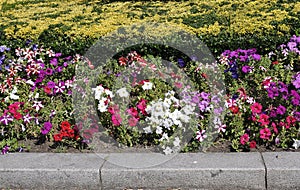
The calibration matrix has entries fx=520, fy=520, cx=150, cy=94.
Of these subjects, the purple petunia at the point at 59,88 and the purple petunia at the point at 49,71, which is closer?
the purple petunia at the point at 59,88

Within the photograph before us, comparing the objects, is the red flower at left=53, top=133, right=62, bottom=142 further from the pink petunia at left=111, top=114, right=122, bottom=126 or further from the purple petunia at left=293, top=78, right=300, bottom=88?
the purple petunia at left=293, top=78, right=300, bottom=88

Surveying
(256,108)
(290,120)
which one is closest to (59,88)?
(256,108)

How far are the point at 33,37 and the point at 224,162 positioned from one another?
3016 millimetres

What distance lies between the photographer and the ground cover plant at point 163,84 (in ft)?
12.8

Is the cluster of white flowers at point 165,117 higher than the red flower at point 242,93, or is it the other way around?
the red flower at point 242,93

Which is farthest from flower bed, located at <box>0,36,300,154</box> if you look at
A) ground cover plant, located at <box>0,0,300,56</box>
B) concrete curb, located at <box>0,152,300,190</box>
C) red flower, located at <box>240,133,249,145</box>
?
ground cover plant, located at <box>0,0,300,56</box>

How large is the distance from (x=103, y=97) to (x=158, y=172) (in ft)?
2.82

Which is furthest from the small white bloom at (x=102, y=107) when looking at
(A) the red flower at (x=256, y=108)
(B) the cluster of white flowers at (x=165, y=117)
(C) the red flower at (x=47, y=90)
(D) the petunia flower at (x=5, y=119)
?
(A) the red flower at (x=256, y=108)

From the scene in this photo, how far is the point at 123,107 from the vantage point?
411cm

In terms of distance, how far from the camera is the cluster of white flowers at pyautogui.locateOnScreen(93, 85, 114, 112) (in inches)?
158

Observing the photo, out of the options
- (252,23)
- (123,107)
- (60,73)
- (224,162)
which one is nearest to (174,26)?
(252,23)

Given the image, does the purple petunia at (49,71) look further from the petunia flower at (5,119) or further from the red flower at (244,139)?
the red flower at (244,139)

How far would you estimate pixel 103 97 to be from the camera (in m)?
4.07

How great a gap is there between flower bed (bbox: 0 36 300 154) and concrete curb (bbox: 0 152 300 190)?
213 millimetres
